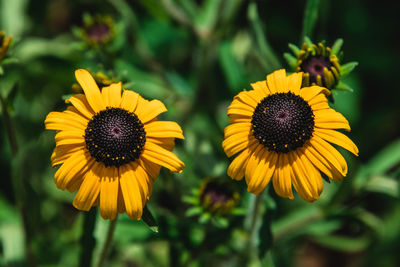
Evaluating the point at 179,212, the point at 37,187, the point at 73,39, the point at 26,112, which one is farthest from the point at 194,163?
the point at 73,39

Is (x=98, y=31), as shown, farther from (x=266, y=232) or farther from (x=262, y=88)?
(x=266, y=232)

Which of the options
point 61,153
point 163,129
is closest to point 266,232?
point 163,129

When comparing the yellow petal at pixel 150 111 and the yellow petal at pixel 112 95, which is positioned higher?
the yellow petal at pixel 112 95

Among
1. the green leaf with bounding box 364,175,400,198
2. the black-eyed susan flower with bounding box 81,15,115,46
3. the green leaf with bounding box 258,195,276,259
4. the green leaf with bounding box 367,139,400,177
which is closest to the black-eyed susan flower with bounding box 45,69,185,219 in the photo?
the green leaf with bounding box 258,195,276,259

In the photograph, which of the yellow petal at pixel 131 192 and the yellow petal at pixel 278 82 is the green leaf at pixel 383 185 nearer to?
the yellow petal at pixel 278 82

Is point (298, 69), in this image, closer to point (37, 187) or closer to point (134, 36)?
point (134, 36)

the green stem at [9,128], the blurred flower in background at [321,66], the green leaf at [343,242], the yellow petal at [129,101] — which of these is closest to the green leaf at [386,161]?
the green leaf at [343,242]
